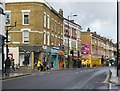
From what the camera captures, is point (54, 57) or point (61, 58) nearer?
point (54, 57)

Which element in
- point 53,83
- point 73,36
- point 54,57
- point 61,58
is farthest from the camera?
point 73,36

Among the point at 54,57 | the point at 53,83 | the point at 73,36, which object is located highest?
the point at 73,36

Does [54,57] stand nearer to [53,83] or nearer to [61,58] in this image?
[61,58]

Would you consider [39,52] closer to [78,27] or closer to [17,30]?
[17,30]

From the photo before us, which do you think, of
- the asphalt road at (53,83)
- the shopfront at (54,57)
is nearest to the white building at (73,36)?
the shopfront at (54,57)

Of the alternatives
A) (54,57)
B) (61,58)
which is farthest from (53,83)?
(61,58)

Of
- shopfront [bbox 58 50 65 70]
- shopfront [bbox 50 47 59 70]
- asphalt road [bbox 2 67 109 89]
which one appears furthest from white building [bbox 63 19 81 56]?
asphalt road [bbox 2 67 109 89]

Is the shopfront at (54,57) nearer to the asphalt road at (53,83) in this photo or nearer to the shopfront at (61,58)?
the shopfront at (61,58)

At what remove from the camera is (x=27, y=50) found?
200ft

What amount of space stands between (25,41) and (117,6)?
991 inches

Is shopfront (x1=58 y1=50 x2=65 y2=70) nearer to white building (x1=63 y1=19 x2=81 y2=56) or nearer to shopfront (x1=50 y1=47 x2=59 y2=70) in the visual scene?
shopfront (x1=50 y1=47 x2=59 y2=70)

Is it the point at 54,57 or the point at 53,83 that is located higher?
the point at 54,57

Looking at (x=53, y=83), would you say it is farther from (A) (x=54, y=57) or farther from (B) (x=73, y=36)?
(B) (x=73, y=36)

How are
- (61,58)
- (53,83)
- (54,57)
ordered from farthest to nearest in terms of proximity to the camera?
(61,58), (54,57), (53,83)
